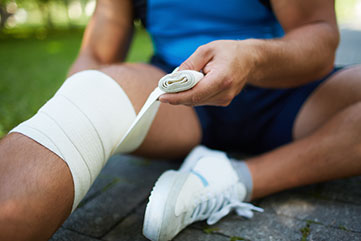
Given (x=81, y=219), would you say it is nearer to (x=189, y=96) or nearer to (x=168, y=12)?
(x=189, y=96)

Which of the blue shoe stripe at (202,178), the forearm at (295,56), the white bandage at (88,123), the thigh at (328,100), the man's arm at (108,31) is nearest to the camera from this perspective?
the white bandage at (88,123)

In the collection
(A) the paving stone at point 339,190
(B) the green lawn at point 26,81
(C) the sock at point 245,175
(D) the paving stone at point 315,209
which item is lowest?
(B) the green lawn at point 26,81

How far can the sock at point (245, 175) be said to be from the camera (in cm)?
111

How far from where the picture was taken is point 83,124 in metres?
0.91

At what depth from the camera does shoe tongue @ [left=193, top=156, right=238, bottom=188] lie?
1073mm

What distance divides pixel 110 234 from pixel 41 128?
39cm

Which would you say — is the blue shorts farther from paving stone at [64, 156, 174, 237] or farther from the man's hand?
the man's hand

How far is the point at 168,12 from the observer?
4.56 ft

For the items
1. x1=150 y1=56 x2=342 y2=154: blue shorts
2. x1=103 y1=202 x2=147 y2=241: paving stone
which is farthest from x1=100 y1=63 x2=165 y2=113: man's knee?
x1=103 y1=202 x2=147 y2=241: paving stone

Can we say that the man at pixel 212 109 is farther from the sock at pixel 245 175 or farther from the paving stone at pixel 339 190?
the paving stone at pixel 339 190

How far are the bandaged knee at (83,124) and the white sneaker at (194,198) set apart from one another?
20 cm

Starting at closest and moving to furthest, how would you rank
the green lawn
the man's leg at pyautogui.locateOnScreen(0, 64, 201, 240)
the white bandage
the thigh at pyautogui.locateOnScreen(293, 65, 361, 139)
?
the man's leg at pyautogui.locateOnScreen(0, 64, 201, 240)
the white bandage
the thigh at pyautogui.locateOnScreen(293, 65, 361, 139)
the green lawn

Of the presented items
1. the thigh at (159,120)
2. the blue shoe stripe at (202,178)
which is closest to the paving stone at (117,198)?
the thigh at (159,120)

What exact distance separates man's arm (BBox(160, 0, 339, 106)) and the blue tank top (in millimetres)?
159
